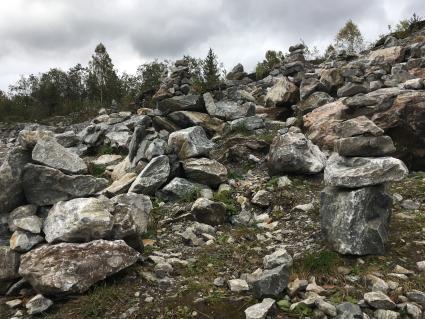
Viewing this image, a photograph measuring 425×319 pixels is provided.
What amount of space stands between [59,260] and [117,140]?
11.6 meters

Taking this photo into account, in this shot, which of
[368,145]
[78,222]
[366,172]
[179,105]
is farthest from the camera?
[179,105]

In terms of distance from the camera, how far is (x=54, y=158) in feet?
29.9

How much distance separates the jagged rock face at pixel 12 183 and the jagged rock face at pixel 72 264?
6.44ft

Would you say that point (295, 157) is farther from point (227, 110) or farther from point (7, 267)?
point (7, 267)

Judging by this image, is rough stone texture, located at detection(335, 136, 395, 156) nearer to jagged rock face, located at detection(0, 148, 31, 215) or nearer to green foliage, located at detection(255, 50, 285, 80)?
jagged rock face, located at detection(0, 148, 31, 215)

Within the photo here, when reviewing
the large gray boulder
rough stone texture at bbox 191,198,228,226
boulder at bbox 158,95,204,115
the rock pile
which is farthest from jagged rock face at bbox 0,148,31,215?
boulder at bbox 158,95,204,115

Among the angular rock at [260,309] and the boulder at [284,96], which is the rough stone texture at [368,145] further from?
the boulder at [284,96]

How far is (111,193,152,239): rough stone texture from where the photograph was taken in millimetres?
7980

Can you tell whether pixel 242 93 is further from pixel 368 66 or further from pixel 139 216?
pixel 139 216

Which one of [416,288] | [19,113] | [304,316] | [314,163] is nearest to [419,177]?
[314,163]

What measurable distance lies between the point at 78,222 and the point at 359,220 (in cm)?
507

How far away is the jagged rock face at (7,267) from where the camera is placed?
24.3ft

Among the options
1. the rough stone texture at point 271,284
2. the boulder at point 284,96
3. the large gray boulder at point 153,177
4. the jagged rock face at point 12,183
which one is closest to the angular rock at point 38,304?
the jagged rock face at point 12,183

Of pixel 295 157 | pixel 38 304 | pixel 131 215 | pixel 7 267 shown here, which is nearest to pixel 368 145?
pixel 295 157
